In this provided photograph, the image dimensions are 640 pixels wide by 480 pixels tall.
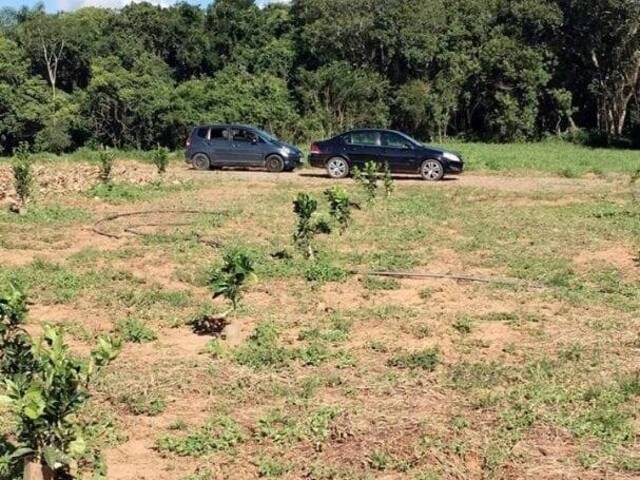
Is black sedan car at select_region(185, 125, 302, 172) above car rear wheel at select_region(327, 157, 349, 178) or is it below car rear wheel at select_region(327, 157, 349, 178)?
above

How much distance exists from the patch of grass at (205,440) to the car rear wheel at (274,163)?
17.0 metres

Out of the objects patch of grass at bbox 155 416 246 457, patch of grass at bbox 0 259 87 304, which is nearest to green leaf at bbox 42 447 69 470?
patch of grass at bbox 155 416 246 457

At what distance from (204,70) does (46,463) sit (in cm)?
3766

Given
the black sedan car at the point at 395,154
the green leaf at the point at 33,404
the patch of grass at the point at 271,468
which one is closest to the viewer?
the green leaf at the point at 33,404

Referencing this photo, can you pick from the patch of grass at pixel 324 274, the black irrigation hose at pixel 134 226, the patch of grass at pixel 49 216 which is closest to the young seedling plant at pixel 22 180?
the patch of grass at pixel 49 216

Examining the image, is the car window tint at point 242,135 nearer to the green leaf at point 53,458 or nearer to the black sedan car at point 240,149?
the black sedan car at point 240,149

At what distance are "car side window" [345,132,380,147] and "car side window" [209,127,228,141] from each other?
13.0 ft

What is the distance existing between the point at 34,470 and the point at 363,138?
16562 mm

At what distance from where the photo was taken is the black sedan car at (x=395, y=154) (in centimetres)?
1947

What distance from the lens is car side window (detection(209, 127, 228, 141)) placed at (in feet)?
71.9

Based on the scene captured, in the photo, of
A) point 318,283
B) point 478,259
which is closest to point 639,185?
point 478,259

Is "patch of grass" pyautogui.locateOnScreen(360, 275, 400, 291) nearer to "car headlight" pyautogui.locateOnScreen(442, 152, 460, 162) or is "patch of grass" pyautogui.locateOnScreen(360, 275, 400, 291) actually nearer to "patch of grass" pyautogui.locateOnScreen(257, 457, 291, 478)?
"patch of grass" pyautogui.locateOnScreen(257, 457, 291, 478)

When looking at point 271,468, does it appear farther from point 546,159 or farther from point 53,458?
point 546,159

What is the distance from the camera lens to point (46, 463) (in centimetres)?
398
